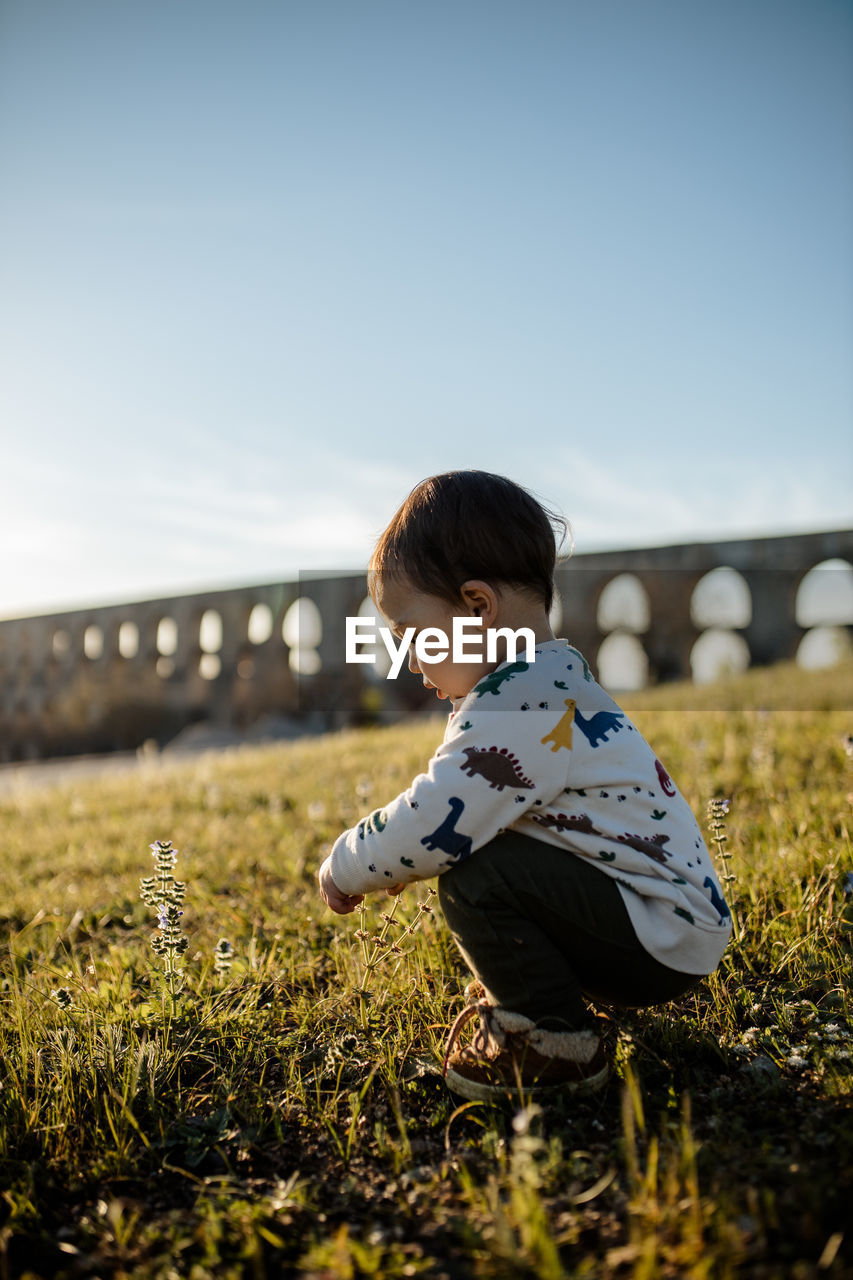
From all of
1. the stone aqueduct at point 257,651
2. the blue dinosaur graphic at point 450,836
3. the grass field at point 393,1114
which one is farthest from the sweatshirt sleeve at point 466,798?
the stone aqueduct at point 257,651

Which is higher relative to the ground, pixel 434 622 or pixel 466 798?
pixel 434 622

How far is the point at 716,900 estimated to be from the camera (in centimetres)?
161

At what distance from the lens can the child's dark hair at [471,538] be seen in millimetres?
1715

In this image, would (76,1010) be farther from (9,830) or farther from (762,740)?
(9,830)

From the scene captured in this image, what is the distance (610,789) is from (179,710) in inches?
1019

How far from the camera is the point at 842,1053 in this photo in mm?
1514

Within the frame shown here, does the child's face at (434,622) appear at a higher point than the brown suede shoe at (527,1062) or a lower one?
higher

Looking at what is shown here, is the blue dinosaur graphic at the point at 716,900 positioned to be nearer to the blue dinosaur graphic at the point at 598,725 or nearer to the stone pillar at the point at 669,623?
the blue dinosaur graphic at the point at 598,725

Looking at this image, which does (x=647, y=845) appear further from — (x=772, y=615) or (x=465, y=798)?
(x=772, y=615)

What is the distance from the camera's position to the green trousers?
1517mm

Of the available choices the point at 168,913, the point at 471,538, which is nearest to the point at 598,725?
the point at 471,538

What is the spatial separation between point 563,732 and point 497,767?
0.48 feet

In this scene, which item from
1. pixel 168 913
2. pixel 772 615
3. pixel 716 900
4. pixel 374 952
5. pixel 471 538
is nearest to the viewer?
pixel 716 900

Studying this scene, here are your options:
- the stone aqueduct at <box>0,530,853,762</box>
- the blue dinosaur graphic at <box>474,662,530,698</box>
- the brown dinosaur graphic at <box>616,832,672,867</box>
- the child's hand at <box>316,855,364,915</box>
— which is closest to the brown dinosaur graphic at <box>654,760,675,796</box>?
the brown dinosaur graphic at <box>616,832,672,867</box>
